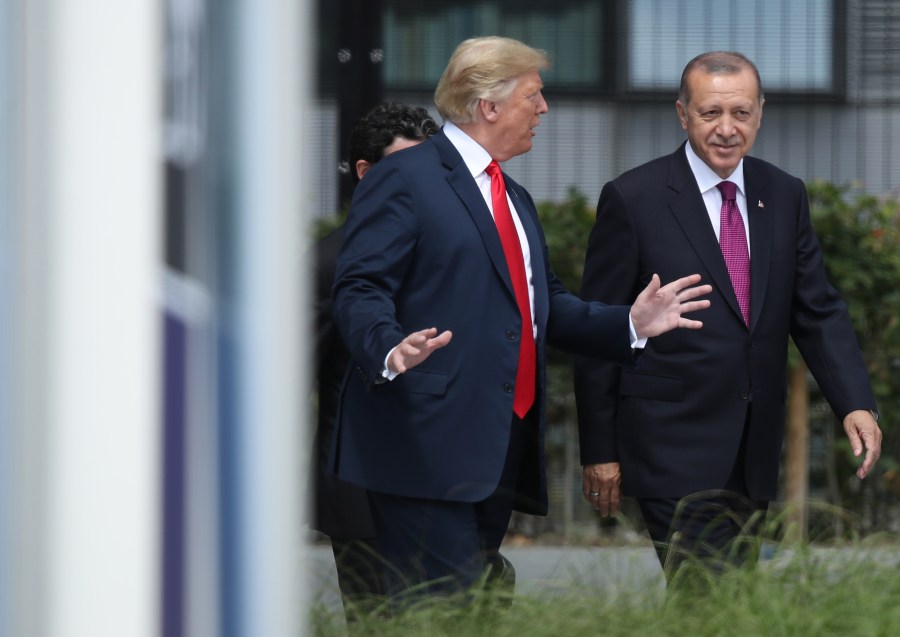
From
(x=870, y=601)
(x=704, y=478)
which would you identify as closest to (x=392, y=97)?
(x=704, y=478)


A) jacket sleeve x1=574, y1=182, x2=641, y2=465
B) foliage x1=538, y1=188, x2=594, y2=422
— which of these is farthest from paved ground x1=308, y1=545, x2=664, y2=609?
foliage x1=538, y1=188, x2=594, y2=422

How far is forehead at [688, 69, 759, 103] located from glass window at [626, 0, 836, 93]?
4.20 meters

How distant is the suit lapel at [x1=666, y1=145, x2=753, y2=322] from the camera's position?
13.8 ft

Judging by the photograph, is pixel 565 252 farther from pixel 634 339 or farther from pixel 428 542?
pixel 428 542

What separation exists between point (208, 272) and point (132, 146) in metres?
0.13

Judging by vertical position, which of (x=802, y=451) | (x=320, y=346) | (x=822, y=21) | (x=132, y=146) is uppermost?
(x=822, y=21)

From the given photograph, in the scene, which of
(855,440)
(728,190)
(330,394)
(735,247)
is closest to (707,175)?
(728,190)

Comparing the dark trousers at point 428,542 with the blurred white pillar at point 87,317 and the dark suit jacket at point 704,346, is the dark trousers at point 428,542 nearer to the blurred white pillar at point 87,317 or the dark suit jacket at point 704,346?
the dark suit jacket at point 704,346

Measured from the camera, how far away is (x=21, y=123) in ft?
4.87

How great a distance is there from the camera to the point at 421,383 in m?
3.73

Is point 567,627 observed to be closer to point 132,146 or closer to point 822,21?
point 132,146

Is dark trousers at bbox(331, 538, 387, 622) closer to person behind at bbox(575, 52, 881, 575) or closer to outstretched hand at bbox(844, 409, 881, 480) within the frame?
person behind at bbox(575, 52, 881, 575)

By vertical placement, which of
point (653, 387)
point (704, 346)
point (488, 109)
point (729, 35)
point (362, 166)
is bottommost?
point (653, 387)

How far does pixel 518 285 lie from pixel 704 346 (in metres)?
0.63
